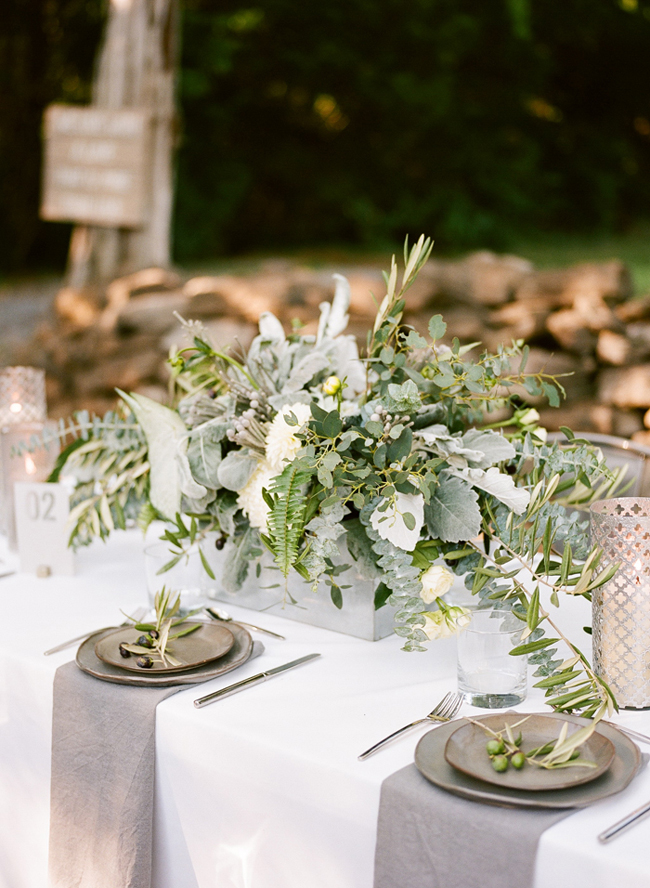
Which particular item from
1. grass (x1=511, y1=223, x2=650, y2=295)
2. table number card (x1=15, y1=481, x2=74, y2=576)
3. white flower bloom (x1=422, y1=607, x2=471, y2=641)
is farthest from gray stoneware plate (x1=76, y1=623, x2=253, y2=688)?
grass (x1=511, y1=223, x2=650, y2=295)

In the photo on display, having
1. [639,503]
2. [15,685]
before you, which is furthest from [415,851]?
[15,685]

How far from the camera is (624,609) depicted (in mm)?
911

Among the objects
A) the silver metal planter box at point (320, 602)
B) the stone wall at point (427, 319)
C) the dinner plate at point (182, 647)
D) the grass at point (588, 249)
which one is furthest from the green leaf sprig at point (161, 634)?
the grass at point (588, 249)

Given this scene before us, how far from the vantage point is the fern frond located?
104cm

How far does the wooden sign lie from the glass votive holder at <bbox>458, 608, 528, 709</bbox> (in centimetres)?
342

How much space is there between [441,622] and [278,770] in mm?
254

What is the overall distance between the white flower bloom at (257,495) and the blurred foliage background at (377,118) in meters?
6.92

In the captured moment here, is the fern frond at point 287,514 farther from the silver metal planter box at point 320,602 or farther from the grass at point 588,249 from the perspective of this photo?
the grass at point 588,249

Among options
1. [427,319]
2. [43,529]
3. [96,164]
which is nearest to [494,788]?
[43,529]

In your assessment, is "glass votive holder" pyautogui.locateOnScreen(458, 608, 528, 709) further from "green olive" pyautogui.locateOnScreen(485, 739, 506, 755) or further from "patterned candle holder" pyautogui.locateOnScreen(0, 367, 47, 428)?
"patterned candle holder" pyautogui.locateOnScreen(0, 367, 47, 428)

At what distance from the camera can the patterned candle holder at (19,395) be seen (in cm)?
173

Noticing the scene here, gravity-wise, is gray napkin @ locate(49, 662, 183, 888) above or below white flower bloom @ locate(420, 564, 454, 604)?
below

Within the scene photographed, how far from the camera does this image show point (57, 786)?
1017mm

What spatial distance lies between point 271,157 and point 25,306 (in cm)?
275
